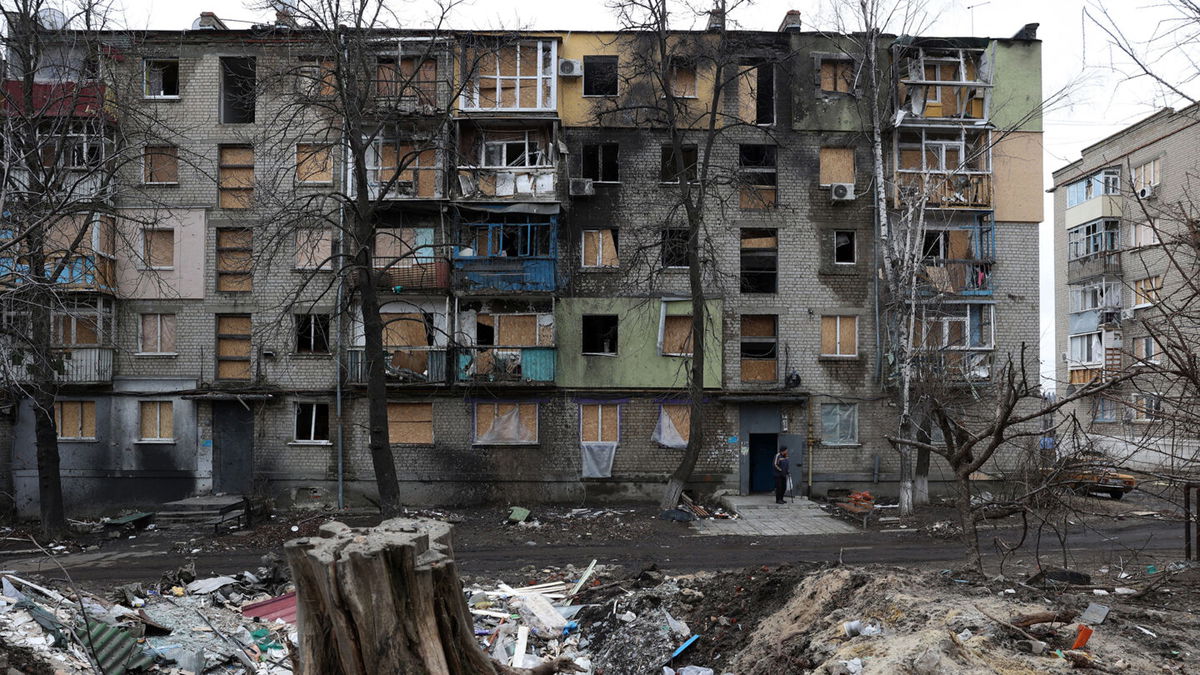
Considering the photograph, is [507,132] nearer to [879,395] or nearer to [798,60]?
[798,60]

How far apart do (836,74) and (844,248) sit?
565 cm

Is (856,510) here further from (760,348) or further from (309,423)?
(309,423)

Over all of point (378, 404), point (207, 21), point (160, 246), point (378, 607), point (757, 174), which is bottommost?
point (378, 607)

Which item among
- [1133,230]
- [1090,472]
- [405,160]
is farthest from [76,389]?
[1133,230]

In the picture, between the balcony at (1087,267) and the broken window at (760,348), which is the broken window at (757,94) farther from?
the balcony at (1087,267)

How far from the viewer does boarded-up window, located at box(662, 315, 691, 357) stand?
1003 inches

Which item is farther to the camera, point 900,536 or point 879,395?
point 879,395

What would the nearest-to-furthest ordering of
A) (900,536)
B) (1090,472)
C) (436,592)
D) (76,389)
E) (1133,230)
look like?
(436,592) < (1090,472) < (900,536) < (76,389) < (1133,230)

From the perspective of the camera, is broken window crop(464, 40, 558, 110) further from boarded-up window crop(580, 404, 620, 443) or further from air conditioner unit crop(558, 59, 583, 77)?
boarded-up window crop(580, 404, 620, 443)

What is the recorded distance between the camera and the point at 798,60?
25.9 metres

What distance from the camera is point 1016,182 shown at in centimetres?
2616

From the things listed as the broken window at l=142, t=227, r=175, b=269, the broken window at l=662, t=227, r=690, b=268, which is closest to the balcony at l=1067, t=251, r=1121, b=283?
the broken window at l=662, t=227, r=690, b=268

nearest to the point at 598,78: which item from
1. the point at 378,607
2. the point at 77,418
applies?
the point at 77,418

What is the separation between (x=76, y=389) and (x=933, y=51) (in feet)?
94.5
